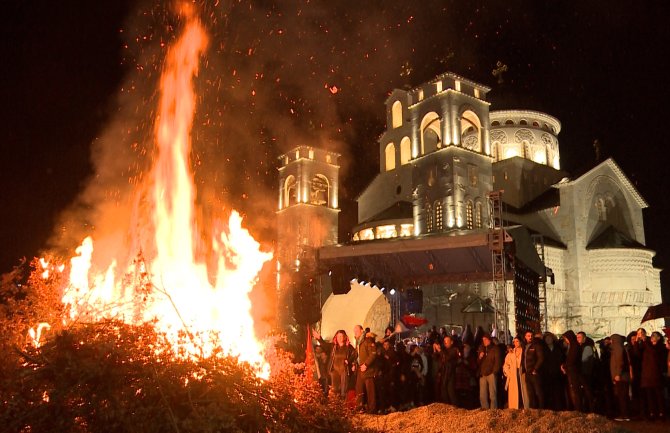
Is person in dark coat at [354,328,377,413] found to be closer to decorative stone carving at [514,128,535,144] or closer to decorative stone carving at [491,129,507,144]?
decorative stone carving at [491,129,507,144]

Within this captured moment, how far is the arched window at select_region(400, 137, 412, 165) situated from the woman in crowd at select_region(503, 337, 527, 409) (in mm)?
32120

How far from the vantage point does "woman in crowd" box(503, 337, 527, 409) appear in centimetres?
1060

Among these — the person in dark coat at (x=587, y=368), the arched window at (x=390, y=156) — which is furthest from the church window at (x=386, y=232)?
the person in dark coat at (x=587, y=368)

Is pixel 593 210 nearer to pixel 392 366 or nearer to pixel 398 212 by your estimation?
pixel 398 212

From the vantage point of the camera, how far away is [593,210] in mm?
37375

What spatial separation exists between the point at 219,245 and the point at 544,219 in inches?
1171

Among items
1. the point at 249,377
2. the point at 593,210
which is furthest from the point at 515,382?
the point at 593,210

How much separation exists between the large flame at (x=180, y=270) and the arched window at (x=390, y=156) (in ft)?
104

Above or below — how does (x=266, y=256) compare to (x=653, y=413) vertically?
above

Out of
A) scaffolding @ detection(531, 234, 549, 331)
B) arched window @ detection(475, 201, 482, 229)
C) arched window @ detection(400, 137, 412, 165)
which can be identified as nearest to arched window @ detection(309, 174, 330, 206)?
arched window @ detection(400, 137, 412, 165)

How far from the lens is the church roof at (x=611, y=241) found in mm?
34594

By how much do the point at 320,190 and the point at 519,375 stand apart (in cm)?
3546

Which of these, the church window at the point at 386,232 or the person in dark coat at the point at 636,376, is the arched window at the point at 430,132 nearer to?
the church window at the point at 386,232

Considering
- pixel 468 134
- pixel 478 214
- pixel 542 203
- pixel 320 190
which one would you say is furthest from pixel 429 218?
pixel 320 190
